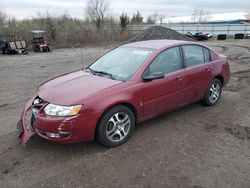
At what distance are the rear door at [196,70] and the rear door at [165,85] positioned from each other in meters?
0.20

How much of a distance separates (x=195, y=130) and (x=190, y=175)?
4.76 ft

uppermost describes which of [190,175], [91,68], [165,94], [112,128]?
[91,68]

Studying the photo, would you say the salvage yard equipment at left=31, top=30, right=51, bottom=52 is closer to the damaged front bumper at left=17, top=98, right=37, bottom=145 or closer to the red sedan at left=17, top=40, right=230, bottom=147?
the red sedan at left=17, top=40, right=230, bottom=147

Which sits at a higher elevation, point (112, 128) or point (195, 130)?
point (112, 128)

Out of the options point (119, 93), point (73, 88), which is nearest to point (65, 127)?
point (73, 88)

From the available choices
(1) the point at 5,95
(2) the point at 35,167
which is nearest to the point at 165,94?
(2) the point at 35,167

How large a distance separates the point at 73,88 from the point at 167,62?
1.78 metres

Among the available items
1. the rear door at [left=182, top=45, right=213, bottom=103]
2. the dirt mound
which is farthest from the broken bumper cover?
the dirt mound

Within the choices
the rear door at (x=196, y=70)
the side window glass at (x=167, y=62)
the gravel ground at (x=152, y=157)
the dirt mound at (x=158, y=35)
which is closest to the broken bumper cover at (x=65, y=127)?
the gravel ground at (x=152, y=157)

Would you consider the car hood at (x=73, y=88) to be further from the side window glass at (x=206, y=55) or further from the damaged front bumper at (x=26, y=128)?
the side window glass at (x=206, y=55)

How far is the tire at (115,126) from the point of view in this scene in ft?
13.0

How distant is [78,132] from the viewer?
3770 millimetres

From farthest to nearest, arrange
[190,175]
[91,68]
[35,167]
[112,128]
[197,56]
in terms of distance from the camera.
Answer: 1. [197,56]
2. [91,68]
3. [112,128]
4. [35,167]
5. [190,175]

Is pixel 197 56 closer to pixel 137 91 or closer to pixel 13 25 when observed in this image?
pixel 137 91
